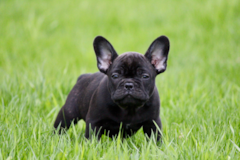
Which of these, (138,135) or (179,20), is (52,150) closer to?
(138,135)

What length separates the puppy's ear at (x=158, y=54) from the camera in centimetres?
363

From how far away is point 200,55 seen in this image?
832 cm

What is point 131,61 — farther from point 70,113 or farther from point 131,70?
point 70,113

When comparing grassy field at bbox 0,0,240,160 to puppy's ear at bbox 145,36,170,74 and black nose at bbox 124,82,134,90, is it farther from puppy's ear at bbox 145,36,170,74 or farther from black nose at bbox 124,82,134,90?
puppy's ear at bbox 145,36,170,74

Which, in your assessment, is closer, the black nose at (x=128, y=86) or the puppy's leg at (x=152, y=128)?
the black nose at (x=128, y=86)

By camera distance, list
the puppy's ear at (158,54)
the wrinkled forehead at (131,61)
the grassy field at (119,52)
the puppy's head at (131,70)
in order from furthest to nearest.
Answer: the puppy's ear at (158,54), the wrinkled forehead at (131,61), the puppy's head at (131,70), the grassy field at (119,52)

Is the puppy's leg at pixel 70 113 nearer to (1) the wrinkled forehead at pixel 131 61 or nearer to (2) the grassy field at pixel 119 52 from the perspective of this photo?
(2) the grassy field at pixel 119 52

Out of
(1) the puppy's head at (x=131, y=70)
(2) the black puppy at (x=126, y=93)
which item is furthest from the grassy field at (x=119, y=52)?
(1) the puppy's head at (x=131, y=70)

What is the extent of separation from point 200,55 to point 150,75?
5.23 m

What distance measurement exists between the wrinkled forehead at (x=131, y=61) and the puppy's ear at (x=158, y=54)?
0.15 metres

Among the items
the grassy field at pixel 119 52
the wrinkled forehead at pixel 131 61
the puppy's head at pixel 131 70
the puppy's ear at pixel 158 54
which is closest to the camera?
the grassy field at pixel 119 52

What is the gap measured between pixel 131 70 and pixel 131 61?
10 cm

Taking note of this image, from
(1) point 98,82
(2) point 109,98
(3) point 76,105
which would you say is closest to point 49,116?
(3) point 76,105

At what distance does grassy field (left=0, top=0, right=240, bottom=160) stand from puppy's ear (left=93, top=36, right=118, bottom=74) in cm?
82
